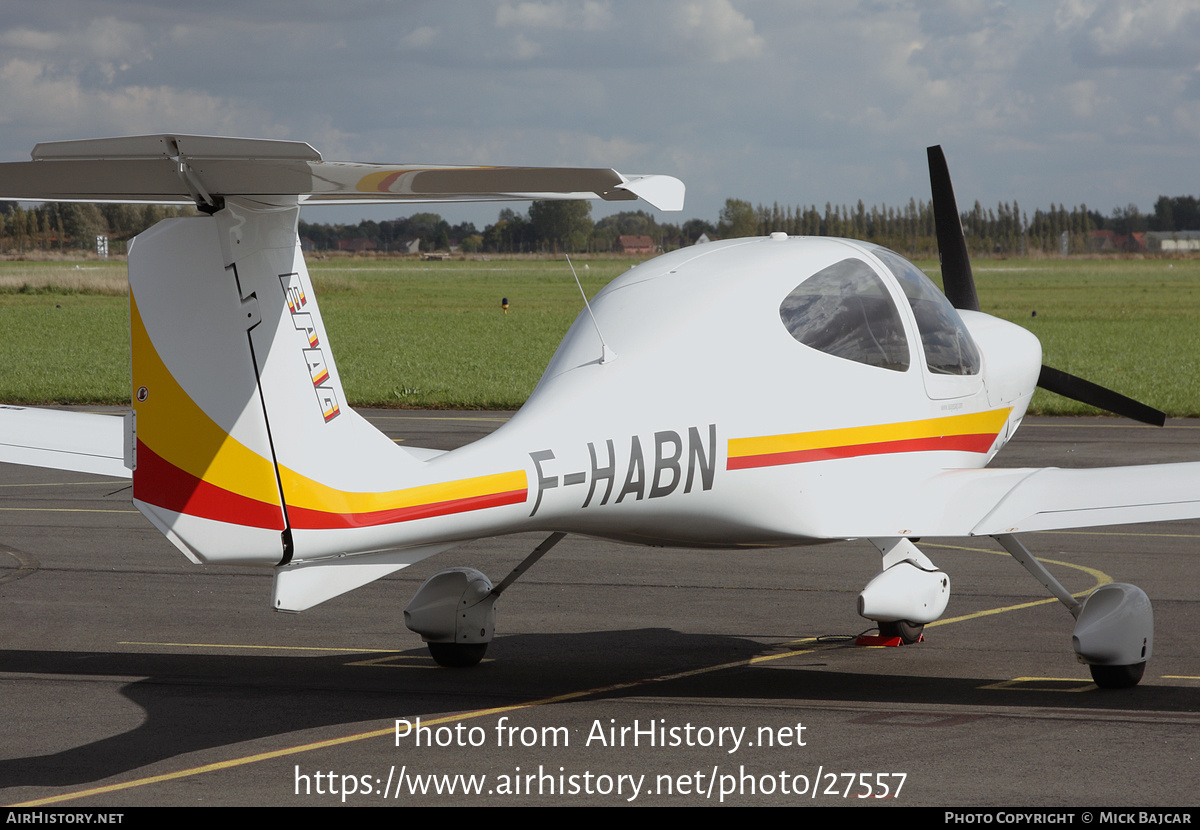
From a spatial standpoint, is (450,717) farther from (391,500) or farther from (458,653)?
(391,500)

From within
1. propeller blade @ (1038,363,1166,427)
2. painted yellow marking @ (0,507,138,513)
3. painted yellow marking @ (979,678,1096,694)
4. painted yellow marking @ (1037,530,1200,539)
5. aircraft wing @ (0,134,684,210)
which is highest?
aircraft wing @ (0,134,684,210)

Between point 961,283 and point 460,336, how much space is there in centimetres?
3890

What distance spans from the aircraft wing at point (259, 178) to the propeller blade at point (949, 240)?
7869 millimetres

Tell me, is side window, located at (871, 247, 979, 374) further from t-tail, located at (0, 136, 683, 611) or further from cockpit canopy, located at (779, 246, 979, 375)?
t-tail, located at (0, 136, 683, 611)

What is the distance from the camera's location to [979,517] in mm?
8328

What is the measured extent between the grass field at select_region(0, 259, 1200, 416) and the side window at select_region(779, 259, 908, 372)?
18.9m

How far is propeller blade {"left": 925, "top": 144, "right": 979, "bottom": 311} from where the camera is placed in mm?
12891

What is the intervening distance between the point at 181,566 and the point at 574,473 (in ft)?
23.2

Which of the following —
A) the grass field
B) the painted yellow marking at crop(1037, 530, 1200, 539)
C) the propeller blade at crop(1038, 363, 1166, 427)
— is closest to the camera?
the propeller blade at crop(1038, 363, 1166, 427)

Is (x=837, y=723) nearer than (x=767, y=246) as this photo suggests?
Yes

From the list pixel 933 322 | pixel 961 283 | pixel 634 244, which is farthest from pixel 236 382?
pixel 634 244

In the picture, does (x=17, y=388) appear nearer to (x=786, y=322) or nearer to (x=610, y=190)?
(x=786, y=322)

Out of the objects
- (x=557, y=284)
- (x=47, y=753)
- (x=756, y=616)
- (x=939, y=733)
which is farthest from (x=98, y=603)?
(x=557, y=284)

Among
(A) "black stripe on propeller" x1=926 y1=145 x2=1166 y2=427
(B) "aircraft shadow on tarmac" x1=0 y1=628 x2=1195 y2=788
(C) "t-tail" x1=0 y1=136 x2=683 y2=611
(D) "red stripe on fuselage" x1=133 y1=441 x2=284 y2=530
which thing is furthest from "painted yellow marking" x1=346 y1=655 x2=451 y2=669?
(A) "black stripe on propeller" x1=926 y1=145 x2=1166 y2=427
